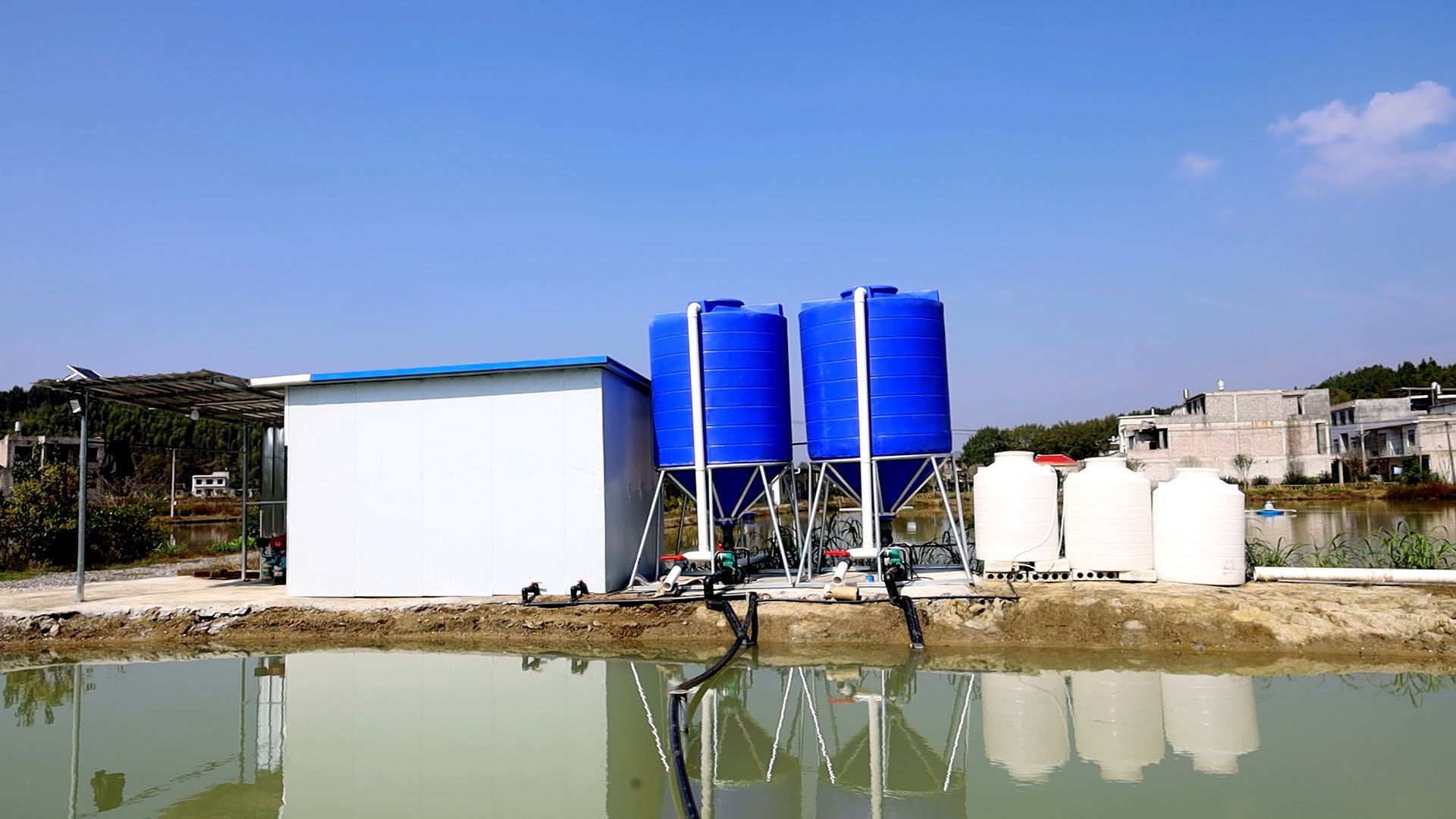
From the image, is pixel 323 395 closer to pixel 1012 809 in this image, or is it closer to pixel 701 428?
pixel 701 428

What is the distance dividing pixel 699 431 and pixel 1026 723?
7112 mm

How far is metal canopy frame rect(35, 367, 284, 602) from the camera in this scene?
14.1 m

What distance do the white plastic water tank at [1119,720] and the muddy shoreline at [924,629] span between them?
2.78 feet

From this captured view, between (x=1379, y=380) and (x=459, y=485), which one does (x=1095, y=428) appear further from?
(x=459, y=485)

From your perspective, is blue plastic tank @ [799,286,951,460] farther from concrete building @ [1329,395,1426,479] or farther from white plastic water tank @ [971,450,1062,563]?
concrete building @ [1329,395,1426,479]

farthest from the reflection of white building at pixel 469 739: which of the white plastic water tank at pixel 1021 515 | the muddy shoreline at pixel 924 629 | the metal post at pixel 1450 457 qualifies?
the metal post at pixel 1450 457

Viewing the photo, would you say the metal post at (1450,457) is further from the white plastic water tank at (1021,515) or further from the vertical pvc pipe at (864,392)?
the vertical pvc pipe at (864,392)

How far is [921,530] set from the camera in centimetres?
3009

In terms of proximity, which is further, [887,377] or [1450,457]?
[1450,457]

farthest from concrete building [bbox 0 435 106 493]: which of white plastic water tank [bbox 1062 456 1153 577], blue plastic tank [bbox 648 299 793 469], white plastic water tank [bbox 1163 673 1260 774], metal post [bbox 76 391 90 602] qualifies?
white plastic water tank [bbox 1163 673 1260 774]

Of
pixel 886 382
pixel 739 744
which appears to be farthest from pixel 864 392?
pixel 739 744

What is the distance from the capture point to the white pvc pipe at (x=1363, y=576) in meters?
11.7

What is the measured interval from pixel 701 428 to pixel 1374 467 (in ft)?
190

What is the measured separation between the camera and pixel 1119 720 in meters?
7.72
